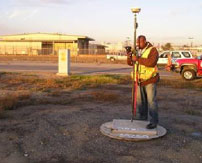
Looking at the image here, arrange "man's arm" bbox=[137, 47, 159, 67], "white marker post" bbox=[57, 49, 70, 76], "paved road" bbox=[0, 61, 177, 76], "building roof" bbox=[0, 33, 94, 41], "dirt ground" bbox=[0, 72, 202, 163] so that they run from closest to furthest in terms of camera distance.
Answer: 1. "dirt ground" bbox=[0, 72, 202, 163]
2. "man's arm" bbox=[137, 47, 159, 67]
3. "white marker post" bbox=[57, 49, 70, 76]
4. "paved road" bbox=[0, 61, 177, 76]
5. "building roof" bbox=[0, 33, 94, 41]

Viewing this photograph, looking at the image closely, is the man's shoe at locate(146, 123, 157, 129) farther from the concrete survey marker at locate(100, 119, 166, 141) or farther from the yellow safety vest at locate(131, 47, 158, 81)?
the yellow safety vest at locate(131, 47, 158, 81)

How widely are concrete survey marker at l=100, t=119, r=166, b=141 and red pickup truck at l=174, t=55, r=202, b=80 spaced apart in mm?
12100

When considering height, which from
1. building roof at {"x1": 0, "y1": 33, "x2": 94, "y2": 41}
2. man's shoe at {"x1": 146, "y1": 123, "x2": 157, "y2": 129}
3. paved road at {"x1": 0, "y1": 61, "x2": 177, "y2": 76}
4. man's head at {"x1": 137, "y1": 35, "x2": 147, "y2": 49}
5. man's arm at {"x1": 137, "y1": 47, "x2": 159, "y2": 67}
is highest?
building roof at {"x1": 0, "y1": 33, "x2": 94, "y2": 41}

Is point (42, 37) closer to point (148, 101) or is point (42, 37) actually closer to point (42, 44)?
point (42, 44)

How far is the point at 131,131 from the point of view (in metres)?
6.02

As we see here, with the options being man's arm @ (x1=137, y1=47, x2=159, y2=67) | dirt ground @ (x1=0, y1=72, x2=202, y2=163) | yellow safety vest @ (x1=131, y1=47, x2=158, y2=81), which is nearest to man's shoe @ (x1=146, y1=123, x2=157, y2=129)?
dirt ground @ (x1=0, y1=72, x2=202, y2=163)

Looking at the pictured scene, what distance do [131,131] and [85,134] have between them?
0.96 meters

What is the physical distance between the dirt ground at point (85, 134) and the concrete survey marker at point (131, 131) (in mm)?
125

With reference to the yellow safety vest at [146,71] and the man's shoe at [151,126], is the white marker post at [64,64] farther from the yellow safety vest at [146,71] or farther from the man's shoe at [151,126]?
the man's shoe at [151,126]

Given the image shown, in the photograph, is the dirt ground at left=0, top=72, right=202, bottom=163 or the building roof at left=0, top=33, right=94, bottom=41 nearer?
the dirt ground at left=0, top=72, right=202, bottom=163

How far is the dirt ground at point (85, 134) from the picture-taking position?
4980mm

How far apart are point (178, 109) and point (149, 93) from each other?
10.4 ft

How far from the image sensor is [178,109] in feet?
29.5

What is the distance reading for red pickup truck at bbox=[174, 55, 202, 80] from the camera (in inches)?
690
